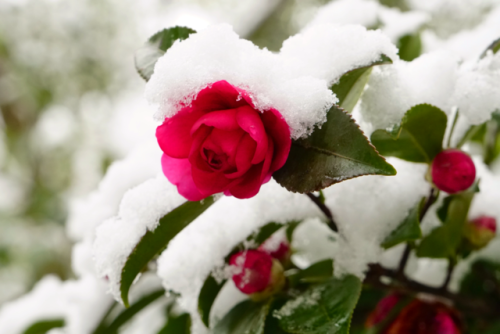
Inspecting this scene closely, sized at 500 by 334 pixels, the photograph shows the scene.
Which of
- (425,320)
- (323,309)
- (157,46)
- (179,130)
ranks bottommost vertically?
(425,320)

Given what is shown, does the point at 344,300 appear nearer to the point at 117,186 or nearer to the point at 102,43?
the point at 117,186

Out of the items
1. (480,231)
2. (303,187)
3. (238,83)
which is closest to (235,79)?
(238,83)

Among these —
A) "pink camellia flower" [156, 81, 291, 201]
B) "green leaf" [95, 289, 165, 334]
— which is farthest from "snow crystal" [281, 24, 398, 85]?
"green leaf" [95, 289, 165, 334]

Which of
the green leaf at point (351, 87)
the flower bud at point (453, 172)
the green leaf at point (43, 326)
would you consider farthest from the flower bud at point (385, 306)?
the green leaf at point (43, 326)

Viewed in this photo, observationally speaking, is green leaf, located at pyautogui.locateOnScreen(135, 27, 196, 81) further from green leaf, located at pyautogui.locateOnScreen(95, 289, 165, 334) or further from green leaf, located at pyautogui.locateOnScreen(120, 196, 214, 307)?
green leaf, located at pyautogui.locateOnScreen(95, 289, 165, 334)

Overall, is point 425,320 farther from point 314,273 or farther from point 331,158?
point 331,158
